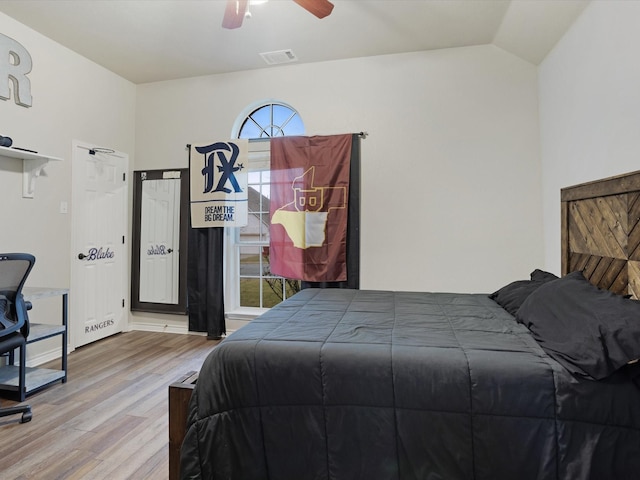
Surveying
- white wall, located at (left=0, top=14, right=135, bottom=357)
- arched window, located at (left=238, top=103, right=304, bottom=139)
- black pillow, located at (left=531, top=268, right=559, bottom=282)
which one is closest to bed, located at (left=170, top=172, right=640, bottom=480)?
black pillow, located at (left=531, top=268, right=559, bottom=282)

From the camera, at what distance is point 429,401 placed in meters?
1.29

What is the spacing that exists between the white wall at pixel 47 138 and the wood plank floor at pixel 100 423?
0.81m

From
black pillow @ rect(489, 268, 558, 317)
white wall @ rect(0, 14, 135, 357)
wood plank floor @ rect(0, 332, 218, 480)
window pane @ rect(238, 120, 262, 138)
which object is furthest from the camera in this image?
window pane @ rect(238, 120, 262, 138)

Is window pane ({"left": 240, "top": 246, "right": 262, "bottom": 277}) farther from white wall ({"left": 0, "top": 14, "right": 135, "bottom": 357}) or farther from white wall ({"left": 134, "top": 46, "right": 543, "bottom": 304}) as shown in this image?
white wall ({"left": 0, "top": 14, "right": 135, "bottom": 357})

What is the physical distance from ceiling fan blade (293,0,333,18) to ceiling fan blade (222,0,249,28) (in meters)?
0.35

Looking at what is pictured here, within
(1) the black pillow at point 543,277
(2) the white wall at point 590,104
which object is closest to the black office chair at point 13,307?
(1) the black pillow at point 543,277

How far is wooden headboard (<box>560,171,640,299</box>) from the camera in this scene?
1.84m

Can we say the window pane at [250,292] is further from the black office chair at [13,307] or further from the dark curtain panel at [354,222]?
the black office chair at [13,307]

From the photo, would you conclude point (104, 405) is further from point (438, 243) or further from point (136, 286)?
point (438, 243)

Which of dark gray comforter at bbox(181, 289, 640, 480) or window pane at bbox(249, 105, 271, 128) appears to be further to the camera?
window pane at bbox(249, 105, 271, 128)

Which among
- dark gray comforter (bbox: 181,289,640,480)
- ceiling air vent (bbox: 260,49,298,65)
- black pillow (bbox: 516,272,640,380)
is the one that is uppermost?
ceiling air vent (bbox: 260,49,298,65)

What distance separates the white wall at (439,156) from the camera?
3.30 meters

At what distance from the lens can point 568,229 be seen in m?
2.64

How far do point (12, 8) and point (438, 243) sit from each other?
411cm
